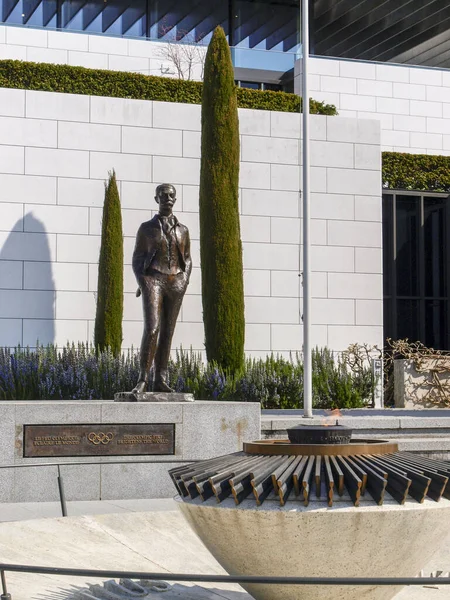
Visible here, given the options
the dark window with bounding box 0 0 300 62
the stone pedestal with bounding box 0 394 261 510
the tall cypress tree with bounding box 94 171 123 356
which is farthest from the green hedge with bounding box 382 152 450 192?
the stone pedestal with bounding box 0 394 261 510

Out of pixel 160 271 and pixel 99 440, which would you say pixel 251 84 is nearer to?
pixel 160 271

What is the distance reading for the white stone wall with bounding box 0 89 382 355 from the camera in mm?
18812

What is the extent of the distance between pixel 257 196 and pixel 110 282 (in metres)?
4.00

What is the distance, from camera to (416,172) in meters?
23.9

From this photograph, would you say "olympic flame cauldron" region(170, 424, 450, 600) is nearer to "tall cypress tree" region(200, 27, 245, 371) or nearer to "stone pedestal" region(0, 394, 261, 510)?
"stone pedestal" region(0, 394, 261, 510)

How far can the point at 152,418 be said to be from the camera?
11.1 metres

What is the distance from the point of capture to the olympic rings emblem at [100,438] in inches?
424

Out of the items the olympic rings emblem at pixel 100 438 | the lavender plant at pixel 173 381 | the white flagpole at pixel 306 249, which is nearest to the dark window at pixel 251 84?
the white flagpole at pixel 306 249

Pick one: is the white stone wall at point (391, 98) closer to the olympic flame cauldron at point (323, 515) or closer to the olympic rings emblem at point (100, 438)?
the olympic rings emblem at point (100, 438)

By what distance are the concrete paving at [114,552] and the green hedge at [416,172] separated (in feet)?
56.5

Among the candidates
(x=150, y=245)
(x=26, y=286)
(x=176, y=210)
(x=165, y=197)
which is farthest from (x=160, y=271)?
(x=176, y=210)

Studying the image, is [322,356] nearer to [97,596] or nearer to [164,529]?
[164,529]

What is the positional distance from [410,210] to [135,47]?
817 cm

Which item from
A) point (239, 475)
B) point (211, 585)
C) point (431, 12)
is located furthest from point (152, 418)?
point (431, 12)
